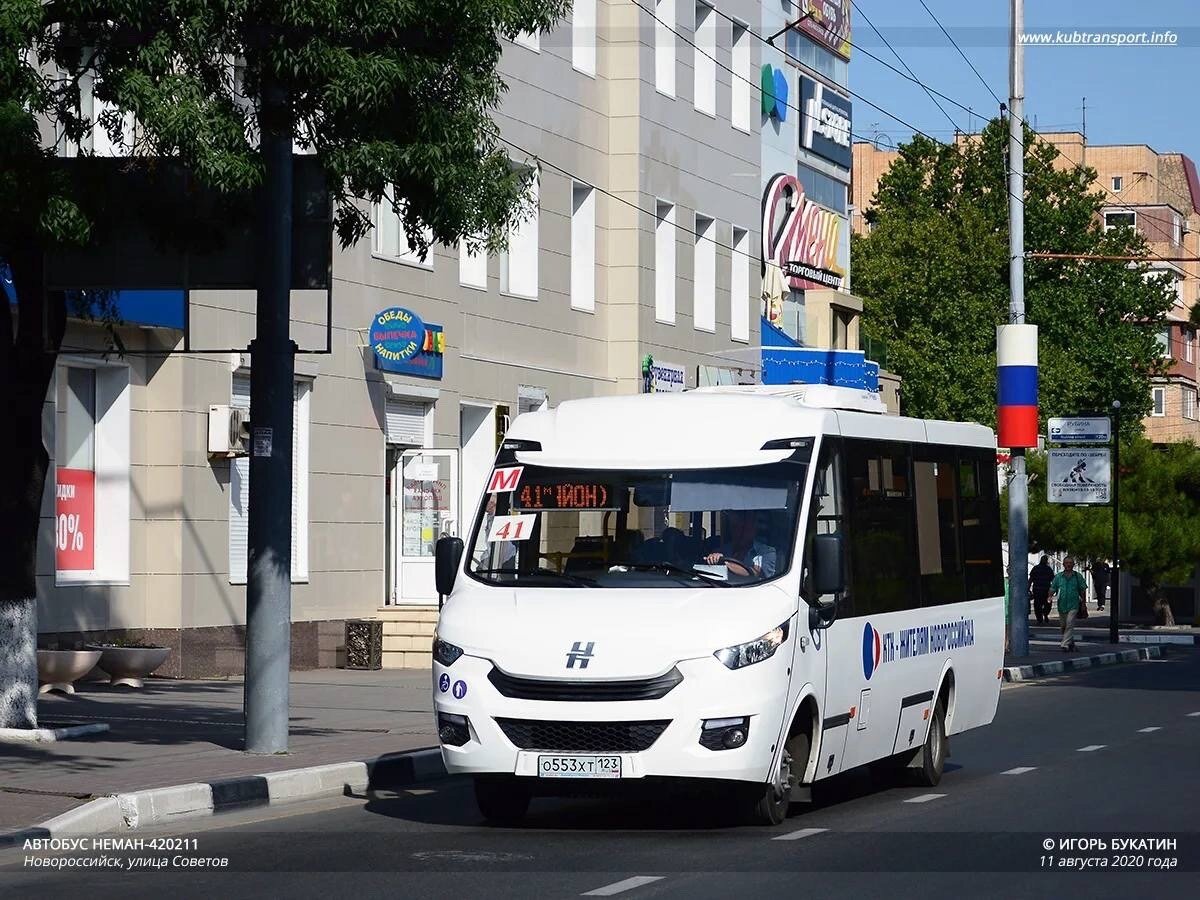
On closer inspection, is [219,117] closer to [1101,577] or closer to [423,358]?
[423,358]

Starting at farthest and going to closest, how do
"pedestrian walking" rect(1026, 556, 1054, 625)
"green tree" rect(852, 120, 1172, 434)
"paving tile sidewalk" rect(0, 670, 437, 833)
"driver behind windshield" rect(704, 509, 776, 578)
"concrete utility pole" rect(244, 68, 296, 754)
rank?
1. "green tree" rect(852, 120, 1172, 434)
2. "pedestrian walking" rect(1026, 556, 1054, 625)
3. "concrete utility pole" rect(244, 68, 296, 754)
4. "paving tile sidewalk" rect(0, 670, 437, 833)
5. "driver behind windshield" rect(704, 509, 776, 578)

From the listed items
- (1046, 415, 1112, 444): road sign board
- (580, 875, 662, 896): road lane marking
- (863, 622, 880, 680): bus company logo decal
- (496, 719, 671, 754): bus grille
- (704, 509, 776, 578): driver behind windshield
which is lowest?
(580, 875, 662, 896): road lane marking

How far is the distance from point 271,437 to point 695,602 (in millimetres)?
4696

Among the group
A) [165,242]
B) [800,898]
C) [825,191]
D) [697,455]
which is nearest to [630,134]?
[825,191]

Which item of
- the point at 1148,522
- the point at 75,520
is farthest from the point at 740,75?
the point at 75,520

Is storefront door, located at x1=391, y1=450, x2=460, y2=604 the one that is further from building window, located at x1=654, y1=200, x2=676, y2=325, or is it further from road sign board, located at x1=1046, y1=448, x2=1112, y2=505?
road sign board, located at x1=1046, y1=448, x2=1112, y2=505

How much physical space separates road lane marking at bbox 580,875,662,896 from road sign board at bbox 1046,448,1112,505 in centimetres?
2925

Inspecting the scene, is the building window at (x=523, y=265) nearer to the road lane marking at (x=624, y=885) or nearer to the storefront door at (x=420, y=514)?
the storefront door at (x=420, y=514)

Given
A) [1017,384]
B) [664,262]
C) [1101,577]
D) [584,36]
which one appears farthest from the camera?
[1101,577]

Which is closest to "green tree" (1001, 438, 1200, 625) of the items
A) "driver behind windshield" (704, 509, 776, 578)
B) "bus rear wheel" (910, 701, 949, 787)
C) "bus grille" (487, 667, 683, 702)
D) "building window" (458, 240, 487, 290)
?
"building window" (458, 240, 487, 290)

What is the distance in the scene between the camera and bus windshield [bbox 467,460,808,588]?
12.8 m

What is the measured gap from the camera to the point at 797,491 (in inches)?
515

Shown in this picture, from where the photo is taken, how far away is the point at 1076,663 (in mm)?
36469

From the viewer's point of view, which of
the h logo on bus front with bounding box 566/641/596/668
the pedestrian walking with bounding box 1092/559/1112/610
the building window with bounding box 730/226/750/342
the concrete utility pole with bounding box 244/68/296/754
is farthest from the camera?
the pedestrian walking with bounding box 1092/559/1112/610
